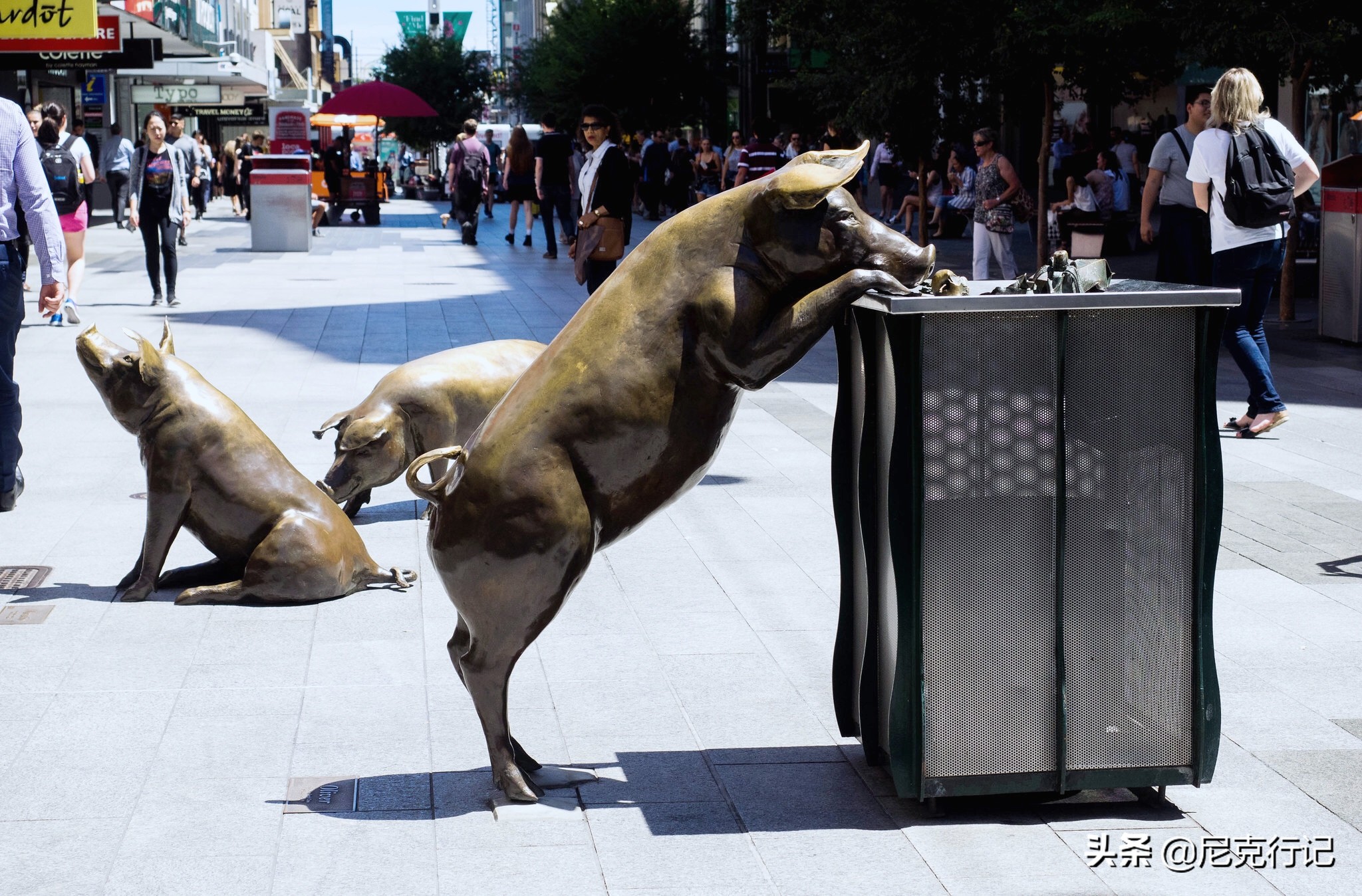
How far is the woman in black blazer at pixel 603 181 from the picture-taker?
1075cm

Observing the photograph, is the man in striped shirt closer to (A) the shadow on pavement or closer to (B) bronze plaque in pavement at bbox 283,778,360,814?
(A) the shadow on pavement

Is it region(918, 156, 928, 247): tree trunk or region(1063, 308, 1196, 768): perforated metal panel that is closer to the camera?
region(1063, 308, 1196, 768): perforated metal panel

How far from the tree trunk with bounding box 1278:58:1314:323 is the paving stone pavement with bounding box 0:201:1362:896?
6.11 metres

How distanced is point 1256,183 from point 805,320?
621cm

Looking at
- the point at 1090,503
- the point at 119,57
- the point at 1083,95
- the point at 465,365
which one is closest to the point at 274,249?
the point at 119,57

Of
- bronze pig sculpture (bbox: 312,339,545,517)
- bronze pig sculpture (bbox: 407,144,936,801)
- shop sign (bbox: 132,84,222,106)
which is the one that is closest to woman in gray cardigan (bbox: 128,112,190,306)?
bronze pig sculpture (bbox: 312,339,545,517)

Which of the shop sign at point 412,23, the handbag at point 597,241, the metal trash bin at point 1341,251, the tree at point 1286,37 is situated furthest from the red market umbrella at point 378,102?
the shop sign at point 412,23

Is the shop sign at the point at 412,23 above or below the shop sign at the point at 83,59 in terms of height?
above

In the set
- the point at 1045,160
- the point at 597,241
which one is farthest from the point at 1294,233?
the point at 597,241

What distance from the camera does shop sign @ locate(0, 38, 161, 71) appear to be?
67.9 ft

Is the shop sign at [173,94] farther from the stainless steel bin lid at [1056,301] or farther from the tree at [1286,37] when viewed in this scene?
the stainless steel bin lid at [1056,301]

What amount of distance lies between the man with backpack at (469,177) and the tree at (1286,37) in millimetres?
15856

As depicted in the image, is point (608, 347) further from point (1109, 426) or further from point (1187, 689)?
point (1187, 689)

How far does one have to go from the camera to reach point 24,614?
5828 mm
